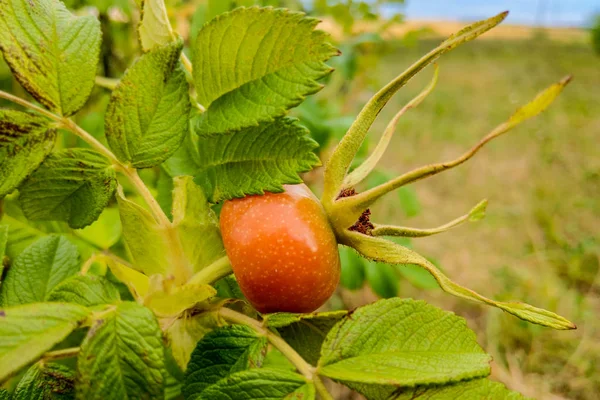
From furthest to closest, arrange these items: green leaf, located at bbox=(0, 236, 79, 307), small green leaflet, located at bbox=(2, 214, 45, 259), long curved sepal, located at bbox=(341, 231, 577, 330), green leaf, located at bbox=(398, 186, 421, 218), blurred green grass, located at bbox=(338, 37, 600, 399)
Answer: blurred green grass, located at bbox=(338, 37, 600, 399) < green leaf, located at bbox=(398, 186, 421, 218) < small green leaflet, located at bbox=(2, 214, 45, 259) < green leaf, located at bbox=(0, 236, 79, 307) < long curved sepal, located at bbox=(341, 231, 577, 330)

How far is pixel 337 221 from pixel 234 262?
0.11 metres

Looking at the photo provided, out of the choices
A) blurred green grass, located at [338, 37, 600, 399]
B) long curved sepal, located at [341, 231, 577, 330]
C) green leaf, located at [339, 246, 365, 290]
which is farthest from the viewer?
blurred green grass, located at [338, 37, 600, 399]

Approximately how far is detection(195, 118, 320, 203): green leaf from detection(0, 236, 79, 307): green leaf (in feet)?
0.62

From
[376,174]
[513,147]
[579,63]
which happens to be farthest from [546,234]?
[579,63]

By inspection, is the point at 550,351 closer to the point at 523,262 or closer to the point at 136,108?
the point at 523,262

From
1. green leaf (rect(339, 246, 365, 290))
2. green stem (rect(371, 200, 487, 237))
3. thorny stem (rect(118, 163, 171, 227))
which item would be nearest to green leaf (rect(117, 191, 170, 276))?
thorny stem (rect(118, 163, 171, 227))

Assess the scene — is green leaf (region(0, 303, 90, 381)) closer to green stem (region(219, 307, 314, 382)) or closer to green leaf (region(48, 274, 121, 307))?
green leaf (region(48, 274, 121, 307))

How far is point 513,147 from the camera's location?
3.92 m

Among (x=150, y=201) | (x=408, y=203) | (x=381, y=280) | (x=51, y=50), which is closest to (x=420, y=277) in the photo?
(x=381, y=280)

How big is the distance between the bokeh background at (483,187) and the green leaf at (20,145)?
0.34 m

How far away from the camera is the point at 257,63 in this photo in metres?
0.49

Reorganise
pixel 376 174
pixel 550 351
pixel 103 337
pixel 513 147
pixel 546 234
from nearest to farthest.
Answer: pixel 103 337
pixel 376 174
pixel 550 351
pixel 546 234
pixel 513 147

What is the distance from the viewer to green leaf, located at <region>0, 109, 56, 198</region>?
483 millimetres

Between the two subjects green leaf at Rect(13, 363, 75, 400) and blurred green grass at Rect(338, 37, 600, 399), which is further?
blurred green grass at Rect(338, 37, 600, 399)
